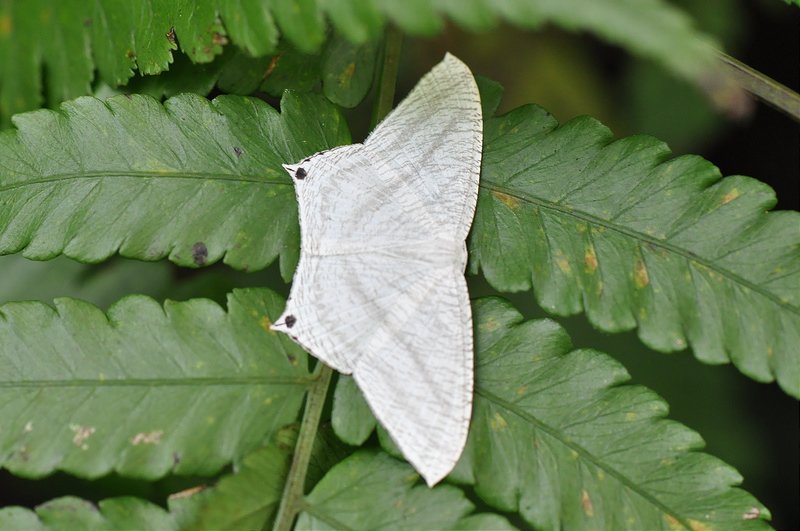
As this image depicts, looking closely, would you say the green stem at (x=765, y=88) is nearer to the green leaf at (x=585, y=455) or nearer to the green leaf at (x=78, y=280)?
the green leaf at (x=585, y=455)

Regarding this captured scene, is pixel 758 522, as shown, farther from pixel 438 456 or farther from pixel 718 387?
pixel 718 387

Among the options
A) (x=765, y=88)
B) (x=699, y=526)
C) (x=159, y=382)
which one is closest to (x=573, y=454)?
(x=699, y=526)

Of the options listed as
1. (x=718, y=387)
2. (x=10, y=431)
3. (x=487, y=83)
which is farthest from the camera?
(x=718, y=387)

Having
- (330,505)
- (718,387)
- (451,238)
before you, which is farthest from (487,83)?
(718,387)

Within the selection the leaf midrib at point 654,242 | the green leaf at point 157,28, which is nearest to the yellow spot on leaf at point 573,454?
the leaf midrib at point 654,242

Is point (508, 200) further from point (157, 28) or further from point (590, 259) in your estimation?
point (157, 28)
